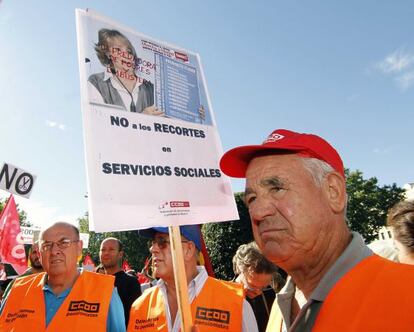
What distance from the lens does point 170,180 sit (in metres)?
2.37

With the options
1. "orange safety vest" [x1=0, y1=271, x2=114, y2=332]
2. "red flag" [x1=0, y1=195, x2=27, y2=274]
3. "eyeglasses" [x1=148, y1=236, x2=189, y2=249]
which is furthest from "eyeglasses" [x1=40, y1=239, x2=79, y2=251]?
"red flag" [x1=0, y1=195, x2=27, y2=274]

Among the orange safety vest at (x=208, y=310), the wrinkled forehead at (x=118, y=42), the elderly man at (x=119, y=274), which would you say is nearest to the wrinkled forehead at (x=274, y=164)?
the wrinkled forehead at (x=118, y=42)

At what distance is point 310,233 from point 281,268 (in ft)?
0.92

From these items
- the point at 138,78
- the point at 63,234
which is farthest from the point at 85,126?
the point at 63,234

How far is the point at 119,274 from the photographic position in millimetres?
5285

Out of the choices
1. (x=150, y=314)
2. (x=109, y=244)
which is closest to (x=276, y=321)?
(x=150, y=314)

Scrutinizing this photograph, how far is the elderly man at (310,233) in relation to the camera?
1.31m

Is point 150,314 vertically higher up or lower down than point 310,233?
lower down

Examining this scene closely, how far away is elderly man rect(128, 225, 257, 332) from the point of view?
291cm

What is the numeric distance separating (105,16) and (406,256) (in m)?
2.52

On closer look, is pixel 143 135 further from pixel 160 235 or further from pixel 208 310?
pixel 208 310

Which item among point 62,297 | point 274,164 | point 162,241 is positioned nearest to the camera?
point 274,164

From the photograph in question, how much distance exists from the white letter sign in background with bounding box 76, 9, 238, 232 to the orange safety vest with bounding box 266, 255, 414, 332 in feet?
3.80

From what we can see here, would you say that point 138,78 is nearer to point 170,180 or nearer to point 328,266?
point 170,180
